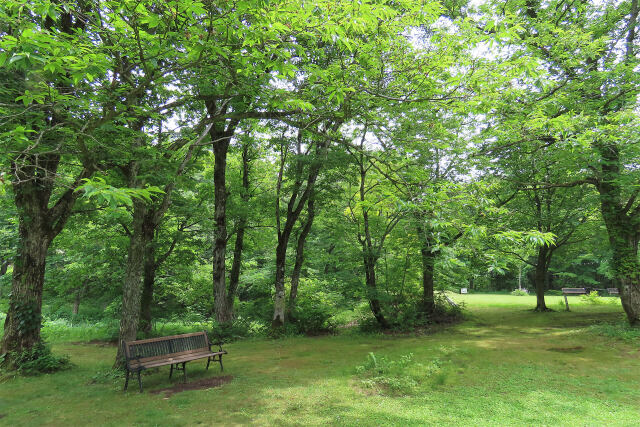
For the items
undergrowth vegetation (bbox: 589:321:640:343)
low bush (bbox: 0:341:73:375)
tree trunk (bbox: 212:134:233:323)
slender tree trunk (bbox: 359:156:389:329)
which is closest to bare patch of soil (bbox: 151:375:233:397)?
low bush (bbox: 0:341:73:375)

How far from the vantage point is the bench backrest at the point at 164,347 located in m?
6.45

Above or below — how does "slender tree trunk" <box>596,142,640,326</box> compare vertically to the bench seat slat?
above

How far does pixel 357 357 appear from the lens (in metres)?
8.99

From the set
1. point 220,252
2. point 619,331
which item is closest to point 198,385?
point 220,252

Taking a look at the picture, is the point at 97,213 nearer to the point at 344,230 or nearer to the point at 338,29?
the point at 344,230

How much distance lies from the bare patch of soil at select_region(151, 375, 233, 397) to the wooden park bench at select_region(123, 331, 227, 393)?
219 mm

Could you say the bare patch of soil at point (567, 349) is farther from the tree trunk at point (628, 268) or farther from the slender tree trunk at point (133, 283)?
the slender tree trunk at point (133, 283)

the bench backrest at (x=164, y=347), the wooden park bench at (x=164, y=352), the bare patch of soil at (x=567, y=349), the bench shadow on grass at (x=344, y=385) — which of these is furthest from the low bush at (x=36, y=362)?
the bare patch of soil at (x=567, y=349)

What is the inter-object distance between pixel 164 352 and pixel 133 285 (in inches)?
67.2

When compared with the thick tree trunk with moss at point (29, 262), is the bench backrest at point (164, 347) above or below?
below

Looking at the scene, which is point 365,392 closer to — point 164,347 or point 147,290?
point 164,347

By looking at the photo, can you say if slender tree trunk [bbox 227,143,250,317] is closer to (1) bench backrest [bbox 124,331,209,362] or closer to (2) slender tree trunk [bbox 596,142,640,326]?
(1) bench backrest [bbox 124,331,209,362]

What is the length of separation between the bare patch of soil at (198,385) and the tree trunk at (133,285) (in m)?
1.76

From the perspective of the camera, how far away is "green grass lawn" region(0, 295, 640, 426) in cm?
486
